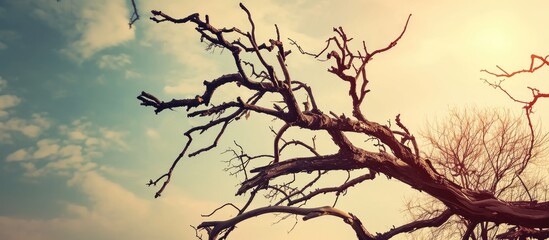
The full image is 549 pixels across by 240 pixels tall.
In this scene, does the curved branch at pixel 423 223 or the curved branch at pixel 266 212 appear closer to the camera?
the curved branch at pixel 266 212

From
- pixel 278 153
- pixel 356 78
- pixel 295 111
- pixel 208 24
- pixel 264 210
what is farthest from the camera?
pixel 278 153

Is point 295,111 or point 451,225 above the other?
point 451,225

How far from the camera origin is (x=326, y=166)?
402 centimetres

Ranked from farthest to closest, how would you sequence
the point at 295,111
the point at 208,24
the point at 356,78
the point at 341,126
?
1. the point at 356,78
2. the point at 341,126
3. the point at 295,111
4. the point at 208,24

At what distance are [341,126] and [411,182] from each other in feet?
3.76

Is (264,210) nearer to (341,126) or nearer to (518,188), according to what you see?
(341,126)

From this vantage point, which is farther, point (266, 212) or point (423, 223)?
point (423, 223)

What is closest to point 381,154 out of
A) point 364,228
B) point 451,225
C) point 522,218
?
point 364,228

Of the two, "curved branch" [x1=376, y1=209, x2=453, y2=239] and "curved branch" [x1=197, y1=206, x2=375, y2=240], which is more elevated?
"curved branch" [x1=376, y1=209, x2=453, y2=239]

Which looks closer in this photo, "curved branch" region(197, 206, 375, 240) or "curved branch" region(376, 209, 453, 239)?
"curved branch" region(197, 206, 375, 240)

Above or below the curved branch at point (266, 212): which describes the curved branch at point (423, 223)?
above

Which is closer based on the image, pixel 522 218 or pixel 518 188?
pixel 522 218

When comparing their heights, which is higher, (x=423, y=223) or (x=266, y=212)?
(x=423, y=223)

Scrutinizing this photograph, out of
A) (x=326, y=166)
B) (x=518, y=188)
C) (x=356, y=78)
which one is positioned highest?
(x=518, y=188)
